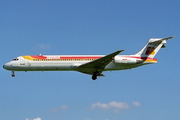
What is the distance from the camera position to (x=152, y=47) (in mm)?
40062

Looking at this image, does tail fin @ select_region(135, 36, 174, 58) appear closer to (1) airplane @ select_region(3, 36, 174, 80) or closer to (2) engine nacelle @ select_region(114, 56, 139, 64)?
(1) airplane @ select_region(3, 36, 174, 80)

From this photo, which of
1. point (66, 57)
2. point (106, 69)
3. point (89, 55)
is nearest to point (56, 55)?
point (66, 57)

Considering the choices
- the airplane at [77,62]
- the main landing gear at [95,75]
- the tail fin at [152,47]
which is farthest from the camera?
the main landing gear at [95,75]

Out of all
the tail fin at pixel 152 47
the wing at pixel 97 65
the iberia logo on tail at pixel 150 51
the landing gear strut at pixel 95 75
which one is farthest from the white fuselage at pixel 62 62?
the landing gear strut at pixel 95 75

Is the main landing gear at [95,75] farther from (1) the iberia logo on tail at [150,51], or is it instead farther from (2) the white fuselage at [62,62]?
(1) the iberia logo on tail at [150,51]

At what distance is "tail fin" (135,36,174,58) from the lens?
3966cm

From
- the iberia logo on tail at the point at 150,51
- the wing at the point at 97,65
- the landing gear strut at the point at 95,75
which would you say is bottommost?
the landing gear strut at the point at 95,75

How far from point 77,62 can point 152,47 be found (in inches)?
403

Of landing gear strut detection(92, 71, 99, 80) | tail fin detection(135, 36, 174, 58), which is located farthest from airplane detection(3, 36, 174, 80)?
landing gear strut detection(92, 71, 99, 80)

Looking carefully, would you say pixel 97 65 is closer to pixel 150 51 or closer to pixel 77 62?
pixel 77 62

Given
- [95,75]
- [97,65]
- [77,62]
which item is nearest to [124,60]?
[97,65]

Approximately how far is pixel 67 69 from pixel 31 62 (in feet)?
15.5

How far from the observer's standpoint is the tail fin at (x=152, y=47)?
39656mm

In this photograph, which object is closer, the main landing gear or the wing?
the wing
